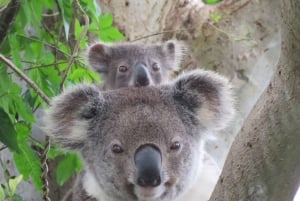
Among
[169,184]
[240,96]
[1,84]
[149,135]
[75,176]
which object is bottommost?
[75,176]

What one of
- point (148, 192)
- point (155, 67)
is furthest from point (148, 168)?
point (155, 67)

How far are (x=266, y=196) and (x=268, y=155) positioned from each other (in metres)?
0.12

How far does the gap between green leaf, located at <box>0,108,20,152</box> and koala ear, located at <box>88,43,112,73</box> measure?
1.93 m

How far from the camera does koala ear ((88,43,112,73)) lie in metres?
4.55

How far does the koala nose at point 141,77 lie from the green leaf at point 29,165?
1005mm

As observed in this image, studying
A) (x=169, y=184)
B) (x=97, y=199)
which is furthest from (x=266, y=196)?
(x=97, y=199)

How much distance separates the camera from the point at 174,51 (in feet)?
14.9

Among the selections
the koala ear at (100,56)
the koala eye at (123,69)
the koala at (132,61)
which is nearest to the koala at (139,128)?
the koala at (132,61)

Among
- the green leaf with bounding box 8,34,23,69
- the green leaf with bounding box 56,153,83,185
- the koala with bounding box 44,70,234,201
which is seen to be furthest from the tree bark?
the green leaf with bounding box 56,153,83,185

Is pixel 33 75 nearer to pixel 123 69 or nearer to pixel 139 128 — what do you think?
pixel 139 128

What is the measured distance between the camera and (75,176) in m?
4.28

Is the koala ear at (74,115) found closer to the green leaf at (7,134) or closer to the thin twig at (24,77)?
the thin twig at (24,77)

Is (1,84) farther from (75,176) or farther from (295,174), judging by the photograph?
(75,176)

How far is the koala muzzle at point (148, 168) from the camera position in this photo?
97.3 inches
